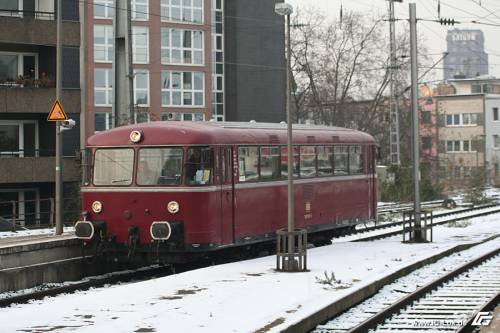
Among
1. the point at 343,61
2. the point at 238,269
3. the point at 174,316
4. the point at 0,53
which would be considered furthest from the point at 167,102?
the point at 174,316

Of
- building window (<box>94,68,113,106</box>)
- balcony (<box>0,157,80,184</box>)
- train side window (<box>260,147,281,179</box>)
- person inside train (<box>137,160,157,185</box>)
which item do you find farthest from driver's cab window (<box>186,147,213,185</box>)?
building window (<box>94,68,113,106</box>)

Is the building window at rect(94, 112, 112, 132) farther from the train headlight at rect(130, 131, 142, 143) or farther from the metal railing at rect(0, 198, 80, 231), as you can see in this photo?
the train headlight at rect(130, 131, 142, 143)

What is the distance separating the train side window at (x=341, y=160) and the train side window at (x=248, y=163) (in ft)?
13.7

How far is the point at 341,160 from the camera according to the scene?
22828mm

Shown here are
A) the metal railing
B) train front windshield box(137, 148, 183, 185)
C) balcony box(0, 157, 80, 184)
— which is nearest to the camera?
train front windshield box(137, 148, 183, 185)

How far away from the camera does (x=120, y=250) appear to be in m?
17.6

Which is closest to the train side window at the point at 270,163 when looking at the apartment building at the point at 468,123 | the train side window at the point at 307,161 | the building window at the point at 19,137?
the train side window at the point at 307,161

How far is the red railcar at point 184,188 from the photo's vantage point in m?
17.0

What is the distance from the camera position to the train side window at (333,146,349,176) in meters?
22.5

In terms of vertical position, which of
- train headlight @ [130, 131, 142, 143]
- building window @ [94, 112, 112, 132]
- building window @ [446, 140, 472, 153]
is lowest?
train headlight @ [130, 131, 142, 143]

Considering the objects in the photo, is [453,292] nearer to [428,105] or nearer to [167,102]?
[167,102]

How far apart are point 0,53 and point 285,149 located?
20040 mm

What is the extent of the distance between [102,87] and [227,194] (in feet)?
134

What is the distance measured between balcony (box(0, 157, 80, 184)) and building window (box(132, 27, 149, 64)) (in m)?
23.6
